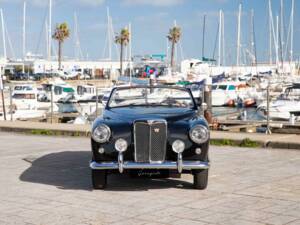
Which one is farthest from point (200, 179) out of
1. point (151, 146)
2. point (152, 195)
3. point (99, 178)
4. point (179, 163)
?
point (99, 178)

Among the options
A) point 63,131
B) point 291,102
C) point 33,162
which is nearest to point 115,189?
point 33,162

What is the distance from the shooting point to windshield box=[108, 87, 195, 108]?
1007 cm

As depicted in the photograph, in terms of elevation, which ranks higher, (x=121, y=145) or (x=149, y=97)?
(x=149, y=97)

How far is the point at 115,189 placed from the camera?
8891 millimetres

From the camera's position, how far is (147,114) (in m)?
8.83

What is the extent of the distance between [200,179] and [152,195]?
31.9 inches

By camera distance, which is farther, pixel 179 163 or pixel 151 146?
pixel 151 146

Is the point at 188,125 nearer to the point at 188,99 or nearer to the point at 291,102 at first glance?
the point at 188,99

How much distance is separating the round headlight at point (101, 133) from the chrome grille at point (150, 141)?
1.36 ft

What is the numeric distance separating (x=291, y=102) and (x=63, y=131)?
14093 mm

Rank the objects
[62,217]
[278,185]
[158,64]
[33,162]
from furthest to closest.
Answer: [158,64], [33,162], [278,185], [62,217]

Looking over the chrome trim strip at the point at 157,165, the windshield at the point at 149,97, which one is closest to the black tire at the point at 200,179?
the chrome trim strip at the point at 157,165

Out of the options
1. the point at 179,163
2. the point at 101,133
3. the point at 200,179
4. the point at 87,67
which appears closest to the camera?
the point at 179,163

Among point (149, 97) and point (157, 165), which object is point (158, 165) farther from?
point (149, 97)
